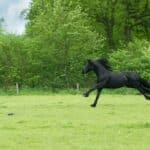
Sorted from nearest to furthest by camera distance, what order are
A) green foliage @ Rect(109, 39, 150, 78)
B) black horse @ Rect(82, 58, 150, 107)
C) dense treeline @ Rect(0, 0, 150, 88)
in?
black horse @ Rect(82, 58, 150, 107) → green foliage @ Rect(109, 39, 150, 78) → dense treeline @ Rect(0, 0, 150, 88)

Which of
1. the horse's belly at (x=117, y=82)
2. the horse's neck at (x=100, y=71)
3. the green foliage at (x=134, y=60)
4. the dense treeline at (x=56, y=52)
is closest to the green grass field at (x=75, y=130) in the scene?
the horse's neck at (x=100, y=71)

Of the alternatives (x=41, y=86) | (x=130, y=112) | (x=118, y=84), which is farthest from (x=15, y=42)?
(x=130, y=112)

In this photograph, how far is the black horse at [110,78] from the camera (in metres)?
28.1

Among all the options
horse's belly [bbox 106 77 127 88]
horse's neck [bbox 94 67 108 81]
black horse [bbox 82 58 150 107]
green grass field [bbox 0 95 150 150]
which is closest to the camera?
green grass field [bbox 0 95 150 150]

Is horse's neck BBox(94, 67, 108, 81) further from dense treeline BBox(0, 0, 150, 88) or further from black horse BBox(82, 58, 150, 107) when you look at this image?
dense treeline BBox(0, 0, 150, 88)

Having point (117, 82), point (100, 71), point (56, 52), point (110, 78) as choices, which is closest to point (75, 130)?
point (100, 71)

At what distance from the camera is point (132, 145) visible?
1411 cm

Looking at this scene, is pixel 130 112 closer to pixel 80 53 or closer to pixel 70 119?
pixel 70 119

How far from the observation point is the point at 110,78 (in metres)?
28.8

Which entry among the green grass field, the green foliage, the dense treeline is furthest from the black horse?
the dense treeline

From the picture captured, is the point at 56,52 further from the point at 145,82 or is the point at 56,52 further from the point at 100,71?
the point at 145,82

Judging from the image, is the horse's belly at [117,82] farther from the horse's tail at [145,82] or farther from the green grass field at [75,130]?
the green grass field at [75,130]

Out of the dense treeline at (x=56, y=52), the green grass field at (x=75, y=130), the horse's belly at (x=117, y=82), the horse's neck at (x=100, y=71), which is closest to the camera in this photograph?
the green grass field at (x=75, y=130)

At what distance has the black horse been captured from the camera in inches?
1105
